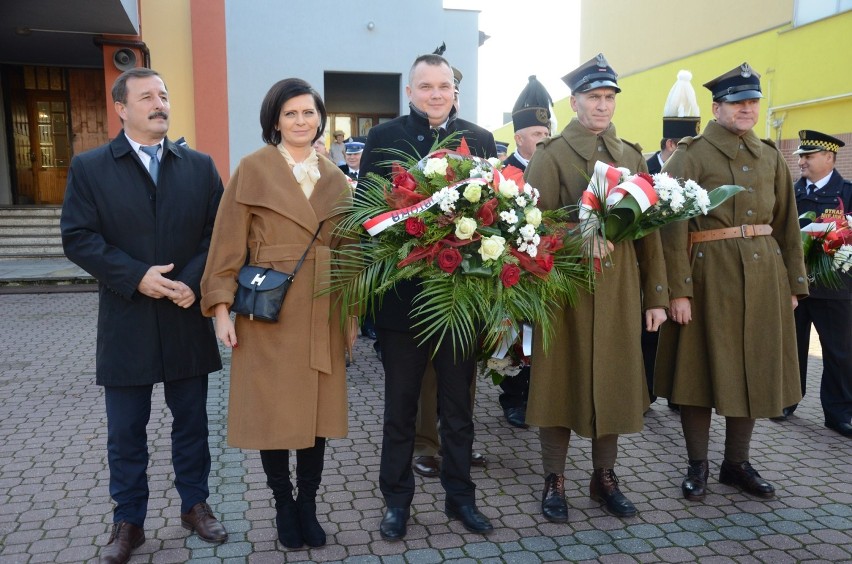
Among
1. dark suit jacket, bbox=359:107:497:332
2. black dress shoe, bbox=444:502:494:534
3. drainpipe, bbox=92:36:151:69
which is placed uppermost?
drainpipe, bbox=92:36:151:69

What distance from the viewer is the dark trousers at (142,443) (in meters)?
3.29

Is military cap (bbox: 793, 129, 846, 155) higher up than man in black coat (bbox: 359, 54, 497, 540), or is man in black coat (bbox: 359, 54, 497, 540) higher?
military cap (bbox: 793, 129, 846, 155)

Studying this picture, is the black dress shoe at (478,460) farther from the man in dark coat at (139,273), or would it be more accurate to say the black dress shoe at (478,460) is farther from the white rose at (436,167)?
the white rose at (436,167)

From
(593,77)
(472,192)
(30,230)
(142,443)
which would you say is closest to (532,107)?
(593,77)

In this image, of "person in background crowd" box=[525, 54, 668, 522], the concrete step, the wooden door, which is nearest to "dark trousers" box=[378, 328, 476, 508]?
"person in background crowd" box=[525, 54, 668, 522]

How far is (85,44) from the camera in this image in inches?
569

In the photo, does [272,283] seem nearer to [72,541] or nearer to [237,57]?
[72,541]

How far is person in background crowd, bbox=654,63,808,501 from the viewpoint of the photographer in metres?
3.90

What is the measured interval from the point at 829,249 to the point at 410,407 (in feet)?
11.3

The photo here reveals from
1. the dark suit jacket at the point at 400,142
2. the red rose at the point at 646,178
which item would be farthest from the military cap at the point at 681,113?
the dark suit jacket at the point at 400,142

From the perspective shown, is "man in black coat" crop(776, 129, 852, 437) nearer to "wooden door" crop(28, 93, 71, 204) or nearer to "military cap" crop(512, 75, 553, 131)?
"military cap" crop(512, 75, 553, 131)

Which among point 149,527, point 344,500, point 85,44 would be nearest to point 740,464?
point 344,500

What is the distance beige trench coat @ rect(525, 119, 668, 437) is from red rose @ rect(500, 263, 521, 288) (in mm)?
737

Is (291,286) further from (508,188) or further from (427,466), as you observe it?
(427,466)
